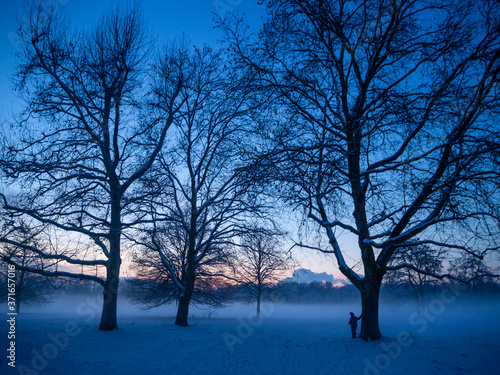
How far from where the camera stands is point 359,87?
30.3 ft

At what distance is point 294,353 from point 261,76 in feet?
31.2

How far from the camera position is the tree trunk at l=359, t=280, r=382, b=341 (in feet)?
32.4

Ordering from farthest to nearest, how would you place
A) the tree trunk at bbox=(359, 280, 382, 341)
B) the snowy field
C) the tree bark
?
1. the tree bark
2. the tree trunk at bbox=(359, 280, 382, 341)
3. the snowy field

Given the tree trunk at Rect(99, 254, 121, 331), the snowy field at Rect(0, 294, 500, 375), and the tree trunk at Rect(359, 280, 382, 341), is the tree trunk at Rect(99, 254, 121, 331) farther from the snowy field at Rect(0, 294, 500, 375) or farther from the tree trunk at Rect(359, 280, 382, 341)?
the tree trunk at Rect(359, 280, 382, 341)

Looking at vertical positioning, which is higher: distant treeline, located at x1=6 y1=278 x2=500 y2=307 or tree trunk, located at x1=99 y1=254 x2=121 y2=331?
tree trunk, located at x1=99 y1=254 x2=121 y2=331

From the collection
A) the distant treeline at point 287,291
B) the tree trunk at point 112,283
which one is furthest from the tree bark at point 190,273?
the distant treeline at point 287,291

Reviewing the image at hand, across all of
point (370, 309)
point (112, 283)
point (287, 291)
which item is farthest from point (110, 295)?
point (287, 291)

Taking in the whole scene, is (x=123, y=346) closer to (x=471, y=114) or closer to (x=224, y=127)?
(x=224, y=127)

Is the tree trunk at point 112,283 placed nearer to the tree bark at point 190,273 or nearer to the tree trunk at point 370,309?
the tree bark at point 190,273

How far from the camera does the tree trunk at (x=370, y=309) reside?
389 inches

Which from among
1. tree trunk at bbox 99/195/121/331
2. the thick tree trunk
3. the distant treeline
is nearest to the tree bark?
the thick tree trunk

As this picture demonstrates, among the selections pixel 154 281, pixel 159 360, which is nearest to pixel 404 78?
pixel 159 360

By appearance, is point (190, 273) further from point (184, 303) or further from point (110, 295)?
point (110, 295)

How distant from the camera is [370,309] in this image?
32.9ft
